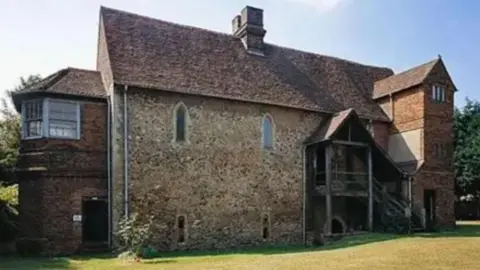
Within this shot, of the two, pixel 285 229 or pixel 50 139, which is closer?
pixel 50 139

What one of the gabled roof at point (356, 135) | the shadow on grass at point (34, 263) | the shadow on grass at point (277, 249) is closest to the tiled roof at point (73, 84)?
the shadow on grass at point (34, 263)

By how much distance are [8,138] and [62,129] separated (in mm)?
16714

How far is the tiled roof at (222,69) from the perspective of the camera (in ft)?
88.5

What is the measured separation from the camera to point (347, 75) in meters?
36.4

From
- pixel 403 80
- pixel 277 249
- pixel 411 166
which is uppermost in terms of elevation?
pixel 403 80

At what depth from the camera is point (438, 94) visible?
33312 mm

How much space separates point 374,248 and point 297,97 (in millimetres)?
11698

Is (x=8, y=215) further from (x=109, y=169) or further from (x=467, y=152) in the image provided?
(x=467, y=152)

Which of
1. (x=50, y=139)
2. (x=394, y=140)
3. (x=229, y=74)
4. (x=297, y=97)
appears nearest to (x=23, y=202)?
(x=50, y=139)

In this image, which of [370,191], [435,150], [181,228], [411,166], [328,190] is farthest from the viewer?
[435,150]

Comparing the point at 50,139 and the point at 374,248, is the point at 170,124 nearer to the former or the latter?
the point at 50,139

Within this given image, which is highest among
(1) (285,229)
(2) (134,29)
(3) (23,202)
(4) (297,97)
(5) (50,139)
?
(2) (134,29)

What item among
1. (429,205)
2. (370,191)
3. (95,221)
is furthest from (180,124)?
(429,205)

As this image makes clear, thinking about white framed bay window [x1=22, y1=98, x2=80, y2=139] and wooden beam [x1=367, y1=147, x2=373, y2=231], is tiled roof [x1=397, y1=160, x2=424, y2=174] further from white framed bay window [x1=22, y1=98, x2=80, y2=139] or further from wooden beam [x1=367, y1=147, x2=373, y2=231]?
white framed bay window [x1=22, y1=98, x2=80, y2=139]
